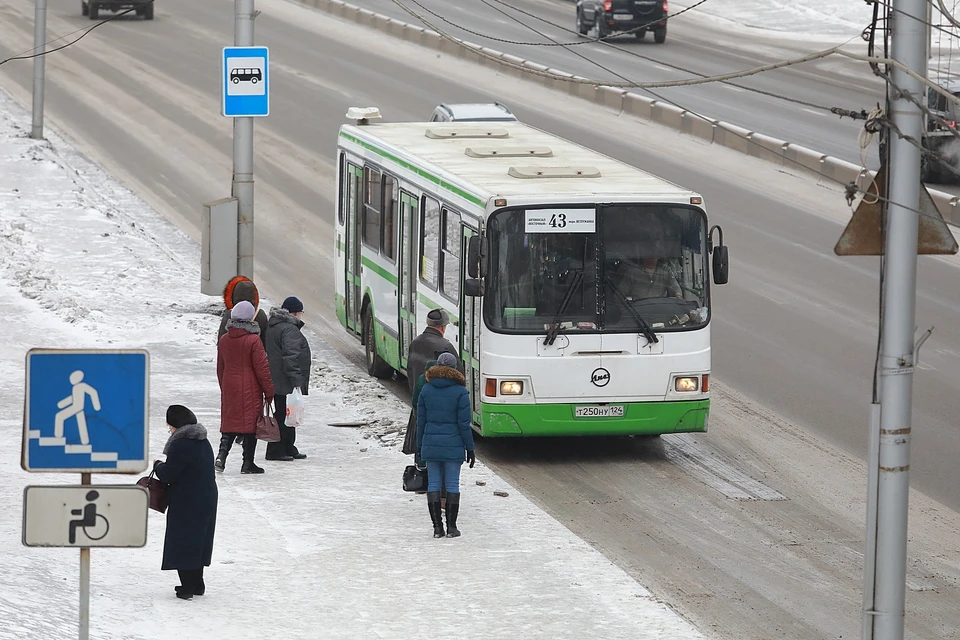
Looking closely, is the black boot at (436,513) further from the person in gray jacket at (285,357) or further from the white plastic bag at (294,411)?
the person in gray jacket at (285,357)

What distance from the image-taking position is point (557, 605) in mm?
10203

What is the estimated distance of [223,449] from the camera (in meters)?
13.4

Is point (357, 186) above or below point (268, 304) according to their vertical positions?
above

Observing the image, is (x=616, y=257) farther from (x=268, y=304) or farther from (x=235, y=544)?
(x=268, y=304)

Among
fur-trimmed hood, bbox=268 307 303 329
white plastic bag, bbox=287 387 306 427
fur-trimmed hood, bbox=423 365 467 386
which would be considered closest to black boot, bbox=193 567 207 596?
fur-trimmed hood, bbox=423 365 467 386

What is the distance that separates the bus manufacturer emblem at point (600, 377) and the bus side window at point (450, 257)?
1.55 meters

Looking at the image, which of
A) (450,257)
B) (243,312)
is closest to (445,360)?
→ (243,312)

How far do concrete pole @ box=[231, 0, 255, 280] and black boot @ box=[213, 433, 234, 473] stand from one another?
5.20 meters

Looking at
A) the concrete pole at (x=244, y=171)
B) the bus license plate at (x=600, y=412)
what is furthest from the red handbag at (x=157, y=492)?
the concrete pole at (x=244, y=171)

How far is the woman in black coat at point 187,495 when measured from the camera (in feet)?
32.6

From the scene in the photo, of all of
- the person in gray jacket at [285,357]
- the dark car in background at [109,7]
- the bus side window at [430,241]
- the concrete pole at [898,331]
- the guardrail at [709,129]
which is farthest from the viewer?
the dark car in background at [109,7]

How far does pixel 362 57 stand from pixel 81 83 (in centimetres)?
891

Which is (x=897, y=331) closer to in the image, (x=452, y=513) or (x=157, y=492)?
(x=452, y=513)

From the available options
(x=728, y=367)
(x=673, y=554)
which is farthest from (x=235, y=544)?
(x=728, y=367)
